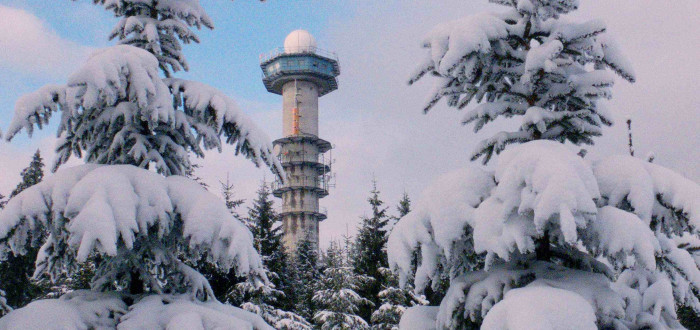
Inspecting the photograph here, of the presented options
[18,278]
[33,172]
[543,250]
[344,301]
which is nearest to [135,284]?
[543,250]

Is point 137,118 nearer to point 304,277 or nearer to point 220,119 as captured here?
point 220,119

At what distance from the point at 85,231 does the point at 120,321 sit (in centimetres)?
132

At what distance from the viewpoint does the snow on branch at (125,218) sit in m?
5.56

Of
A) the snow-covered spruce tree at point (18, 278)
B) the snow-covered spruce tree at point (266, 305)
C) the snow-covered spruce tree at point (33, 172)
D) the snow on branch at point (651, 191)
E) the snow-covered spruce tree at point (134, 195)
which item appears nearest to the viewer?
the snow on branch at point (651, 191)

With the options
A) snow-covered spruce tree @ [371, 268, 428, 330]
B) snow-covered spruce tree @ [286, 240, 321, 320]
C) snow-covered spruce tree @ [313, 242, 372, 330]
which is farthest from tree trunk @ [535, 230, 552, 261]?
snow-covered spruce tree @ [286, 240, 321, 320]

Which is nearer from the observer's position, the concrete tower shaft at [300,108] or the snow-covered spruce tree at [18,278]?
the snow-covered spruce tree at [18,278]

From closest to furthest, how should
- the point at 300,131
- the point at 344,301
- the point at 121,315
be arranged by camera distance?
the point at 121,315
the point at 344,301
the point at 300,131

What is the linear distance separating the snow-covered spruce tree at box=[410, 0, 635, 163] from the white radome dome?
2561 inches

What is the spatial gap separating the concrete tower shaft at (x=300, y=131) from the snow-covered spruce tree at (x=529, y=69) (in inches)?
2239

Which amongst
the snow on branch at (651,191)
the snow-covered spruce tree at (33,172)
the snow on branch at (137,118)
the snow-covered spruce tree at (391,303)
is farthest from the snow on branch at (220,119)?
the snow-covered spruce tree at (33,172)

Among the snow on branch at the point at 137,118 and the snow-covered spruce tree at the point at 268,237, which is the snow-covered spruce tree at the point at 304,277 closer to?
the snow-covered spruce tree at the point at 268,237

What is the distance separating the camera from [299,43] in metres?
71.3

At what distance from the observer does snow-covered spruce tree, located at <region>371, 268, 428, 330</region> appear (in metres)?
25.0

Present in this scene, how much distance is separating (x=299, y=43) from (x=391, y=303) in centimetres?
5095
